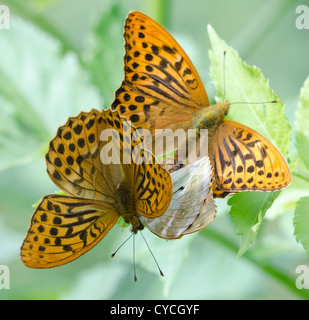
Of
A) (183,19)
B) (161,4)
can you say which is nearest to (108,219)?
(161,4)

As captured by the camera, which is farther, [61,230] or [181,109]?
[181,109]

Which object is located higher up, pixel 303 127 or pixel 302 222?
pixel 303 127

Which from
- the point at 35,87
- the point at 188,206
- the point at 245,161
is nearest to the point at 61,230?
the point at 188,206

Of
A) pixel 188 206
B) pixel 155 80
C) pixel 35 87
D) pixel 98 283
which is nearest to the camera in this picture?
pixel 188 206

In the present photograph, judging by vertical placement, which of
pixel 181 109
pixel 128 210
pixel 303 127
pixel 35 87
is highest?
pixel 35 87

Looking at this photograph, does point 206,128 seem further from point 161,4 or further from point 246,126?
point 161,4

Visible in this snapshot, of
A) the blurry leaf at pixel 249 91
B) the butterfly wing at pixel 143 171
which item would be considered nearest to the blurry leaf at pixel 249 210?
the blurry leaf at pixel 249 91

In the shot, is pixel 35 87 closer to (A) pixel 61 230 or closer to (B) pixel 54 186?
(B) pixel 54 186
